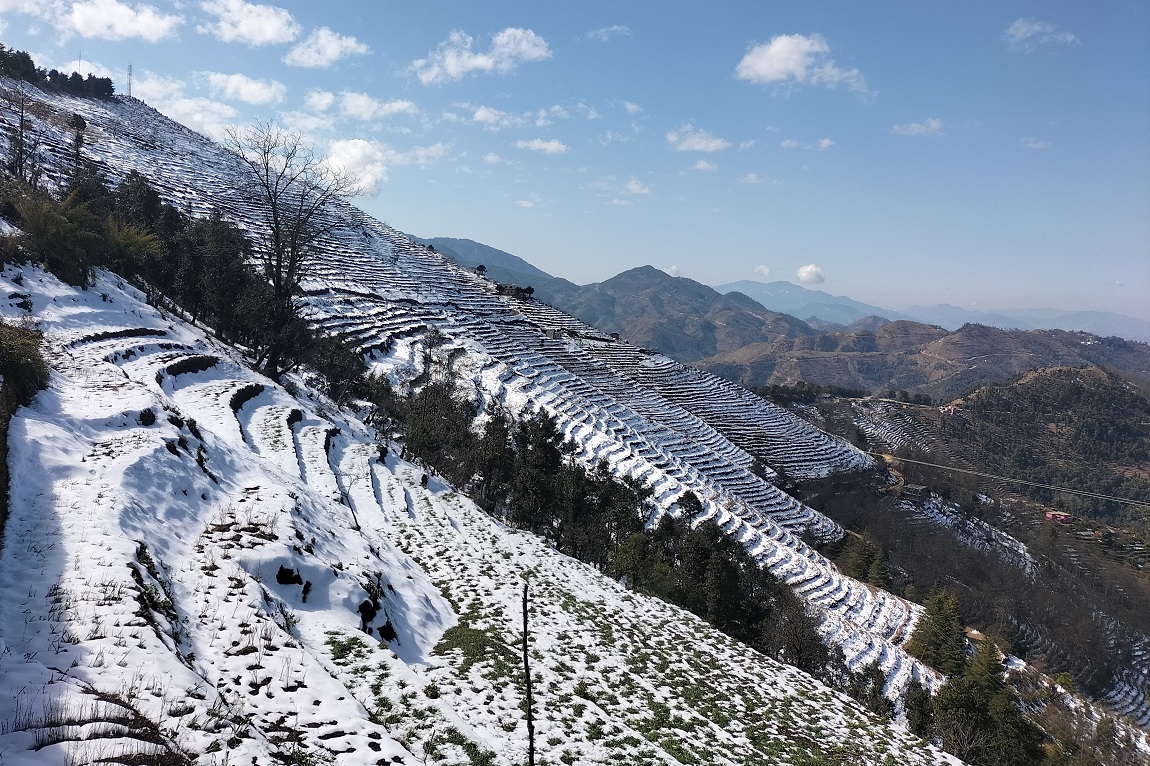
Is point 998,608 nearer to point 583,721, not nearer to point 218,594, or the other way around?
point 583,721

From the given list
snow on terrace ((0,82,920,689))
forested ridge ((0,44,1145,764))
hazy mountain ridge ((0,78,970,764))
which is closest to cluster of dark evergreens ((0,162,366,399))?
forested ridge ((0,44,1145,764))

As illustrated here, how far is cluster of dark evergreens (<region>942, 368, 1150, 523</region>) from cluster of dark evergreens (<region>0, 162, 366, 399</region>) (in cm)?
15644

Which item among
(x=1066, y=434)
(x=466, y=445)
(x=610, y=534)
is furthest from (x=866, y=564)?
(x=1066, y=434)

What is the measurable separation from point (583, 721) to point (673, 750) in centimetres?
166

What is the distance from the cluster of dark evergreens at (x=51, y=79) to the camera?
96.9 meters

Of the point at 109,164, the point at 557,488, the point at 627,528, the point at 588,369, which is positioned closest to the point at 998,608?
the point at 627,528

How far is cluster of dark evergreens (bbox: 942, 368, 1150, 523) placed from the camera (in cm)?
12638

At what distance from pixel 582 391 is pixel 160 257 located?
57.2 metres

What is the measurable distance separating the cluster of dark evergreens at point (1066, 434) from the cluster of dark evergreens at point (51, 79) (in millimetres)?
227170

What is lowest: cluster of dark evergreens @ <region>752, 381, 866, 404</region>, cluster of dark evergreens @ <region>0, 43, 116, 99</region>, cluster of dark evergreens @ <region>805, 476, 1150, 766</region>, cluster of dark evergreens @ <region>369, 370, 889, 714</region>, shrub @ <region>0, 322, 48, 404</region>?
cluster of dark evergreens @ <region>805, 476, 1150, 766</region>

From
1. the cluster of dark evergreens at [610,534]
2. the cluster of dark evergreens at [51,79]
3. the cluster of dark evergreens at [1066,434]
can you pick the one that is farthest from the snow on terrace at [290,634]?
the cluster of dark evergreens at [1066,434]

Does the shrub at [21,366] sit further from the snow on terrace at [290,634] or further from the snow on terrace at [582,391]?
the snow on terrace at [582,391]

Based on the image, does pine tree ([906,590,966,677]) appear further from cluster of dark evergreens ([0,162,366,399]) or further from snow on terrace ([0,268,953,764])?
cluster of dark evergreens ([0,162,366,399])

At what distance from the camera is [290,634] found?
7977 millimetres
